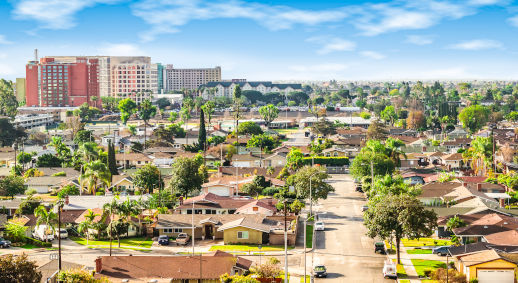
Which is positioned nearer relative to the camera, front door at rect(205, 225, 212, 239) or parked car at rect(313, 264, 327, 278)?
parked car at rect(313, 264, 327, 278)

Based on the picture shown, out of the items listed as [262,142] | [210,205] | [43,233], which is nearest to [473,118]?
[262,142]

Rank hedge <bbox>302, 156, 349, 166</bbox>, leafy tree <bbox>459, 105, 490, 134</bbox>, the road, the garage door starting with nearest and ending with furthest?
the garage door
the road
hedge <bbox>302, 156, 349, 166</bbox>
leafy tree <bbox>459, 105, 490, 134</bbox>

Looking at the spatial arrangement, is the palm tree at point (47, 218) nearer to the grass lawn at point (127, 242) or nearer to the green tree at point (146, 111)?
the grass lawn at point (127, 242)

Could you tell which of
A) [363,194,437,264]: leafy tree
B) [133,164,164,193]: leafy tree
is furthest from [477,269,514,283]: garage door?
[133,164,164,193]: leafy tree

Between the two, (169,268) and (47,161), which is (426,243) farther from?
(47,161)

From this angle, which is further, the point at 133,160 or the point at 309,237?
the point at 133,160

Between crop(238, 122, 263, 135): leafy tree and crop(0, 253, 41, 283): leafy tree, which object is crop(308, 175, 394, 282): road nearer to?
crop(0, 253, 41, 283): leafy tree
